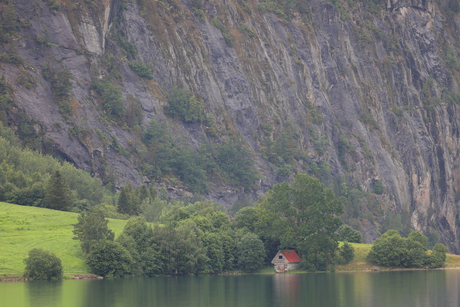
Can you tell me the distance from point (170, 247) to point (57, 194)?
84.0 feet

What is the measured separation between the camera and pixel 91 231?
7775 cm

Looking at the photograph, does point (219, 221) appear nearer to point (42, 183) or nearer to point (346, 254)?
point (346, 254)

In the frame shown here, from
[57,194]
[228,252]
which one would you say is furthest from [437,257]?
[57,194]

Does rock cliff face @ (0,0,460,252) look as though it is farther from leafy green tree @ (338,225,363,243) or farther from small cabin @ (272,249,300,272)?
small cabin @ (272,249,300,272)

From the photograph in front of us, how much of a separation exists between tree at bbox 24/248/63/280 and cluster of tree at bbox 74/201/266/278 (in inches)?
231

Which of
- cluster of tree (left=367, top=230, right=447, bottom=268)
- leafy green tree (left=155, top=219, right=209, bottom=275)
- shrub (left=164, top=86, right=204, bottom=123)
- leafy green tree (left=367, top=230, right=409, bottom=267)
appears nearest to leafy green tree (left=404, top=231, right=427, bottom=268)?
cluster of tree (left=367, top=230, right=447, bottom=268)

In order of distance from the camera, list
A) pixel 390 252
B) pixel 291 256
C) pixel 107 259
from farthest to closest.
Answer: pixel 390 252 < pixel 291 256 < pixel 107 259

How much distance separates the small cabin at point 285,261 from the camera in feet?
314

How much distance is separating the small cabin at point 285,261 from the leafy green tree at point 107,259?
94.2 ft

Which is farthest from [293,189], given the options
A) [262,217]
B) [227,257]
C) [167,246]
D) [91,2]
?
[91,2]

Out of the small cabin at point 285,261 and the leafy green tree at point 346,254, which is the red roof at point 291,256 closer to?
the small cabin at point 285,261

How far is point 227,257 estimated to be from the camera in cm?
9144

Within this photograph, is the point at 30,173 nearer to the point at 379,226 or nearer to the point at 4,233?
the point at 4,233

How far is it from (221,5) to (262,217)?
103 meters
